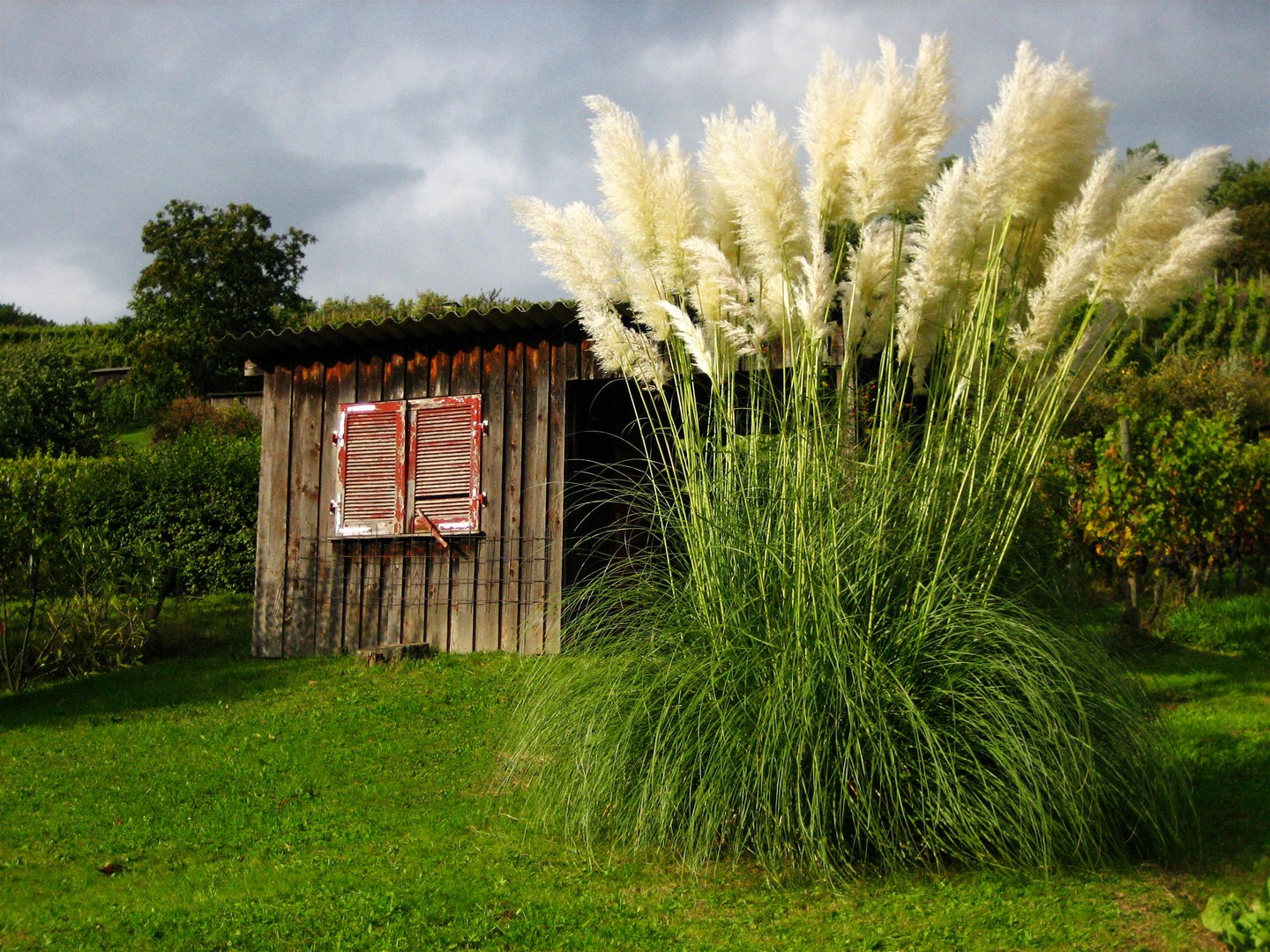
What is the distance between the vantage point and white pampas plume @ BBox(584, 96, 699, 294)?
4418 mm

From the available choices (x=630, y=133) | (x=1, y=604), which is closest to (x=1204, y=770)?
(x=630, y=133)

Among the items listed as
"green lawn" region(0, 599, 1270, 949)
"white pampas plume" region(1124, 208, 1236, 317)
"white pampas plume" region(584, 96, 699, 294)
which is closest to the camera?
"green lawn" region(0, 599, 1270, 949)

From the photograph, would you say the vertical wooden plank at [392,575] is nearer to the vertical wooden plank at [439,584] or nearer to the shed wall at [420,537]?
the shed wall at [420,537]

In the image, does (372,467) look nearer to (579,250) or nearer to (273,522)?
(273,522)

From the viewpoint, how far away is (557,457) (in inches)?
350

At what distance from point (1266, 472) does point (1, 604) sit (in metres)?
11.3

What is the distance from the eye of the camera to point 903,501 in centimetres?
412

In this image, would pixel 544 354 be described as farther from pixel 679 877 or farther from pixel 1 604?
pixel 679 877

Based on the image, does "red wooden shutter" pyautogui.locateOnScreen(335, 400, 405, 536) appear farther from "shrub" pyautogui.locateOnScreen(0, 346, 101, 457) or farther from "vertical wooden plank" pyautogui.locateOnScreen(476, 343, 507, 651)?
"shrub" pyautogui.locateOnScreen(0, 346, 101, 457)

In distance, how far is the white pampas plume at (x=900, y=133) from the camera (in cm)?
410

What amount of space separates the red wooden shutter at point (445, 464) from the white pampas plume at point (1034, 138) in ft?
18.6

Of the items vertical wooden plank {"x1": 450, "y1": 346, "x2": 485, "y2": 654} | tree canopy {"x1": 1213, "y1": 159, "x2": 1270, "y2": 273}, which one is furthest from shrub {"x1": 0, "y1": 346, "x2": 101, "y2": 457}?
tree canopy {"x1": 1213, "y1": 159, "x2": 1270, "y2": 273}

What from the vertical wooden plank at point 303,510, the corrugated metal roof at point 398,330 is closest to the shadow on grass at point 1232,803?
the corrugated metal roof at point 398,330

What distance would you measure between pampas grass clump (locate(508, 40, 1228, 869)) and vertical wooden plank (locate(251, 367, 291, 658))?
19.6 ft
